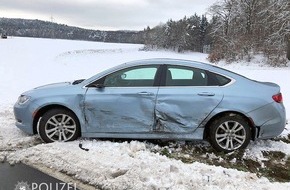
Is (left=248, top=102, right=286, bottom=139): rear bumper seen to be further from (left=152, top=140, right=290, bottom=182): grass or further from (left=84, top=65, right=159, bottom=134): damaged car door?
(left=84, top=65, right=159, bottom=134): damaged car door

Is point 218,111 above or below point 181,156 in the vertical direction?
above

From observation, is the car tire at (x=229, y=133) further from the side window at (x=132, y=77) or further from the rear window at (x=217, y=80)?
the side window at (x=132, y=77)

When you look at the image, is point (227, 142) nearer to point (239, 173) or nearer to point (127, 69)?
point (239, 173)

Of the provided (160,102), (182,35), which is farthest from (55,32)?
(160,102)

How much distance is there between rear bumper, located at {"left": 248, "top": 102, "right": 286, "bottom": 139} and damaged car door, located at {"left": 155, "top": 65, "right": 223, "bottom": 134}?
0.68 meters

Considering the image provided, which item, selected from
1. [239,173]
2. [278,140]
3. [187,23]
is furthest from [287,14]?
[187,23]

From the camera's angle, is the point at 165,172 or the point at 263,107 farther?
the point at 263,107

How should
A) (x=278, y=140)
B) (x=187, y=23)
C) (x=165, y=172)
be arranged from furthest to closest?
1. (x=187, y=23)
2. (x=278, y=140)
3. (x=165, y=172)

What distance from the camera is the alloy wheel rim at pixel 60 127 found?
19.1 ft

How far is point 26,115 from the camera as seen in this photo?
5.90 metres

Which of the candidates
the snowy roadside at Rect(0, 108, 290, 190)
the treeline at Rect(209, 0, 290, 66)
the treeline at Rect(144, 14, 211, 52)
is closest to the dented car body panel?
the snowy roadside at Rect(0, 108, 290, 190)

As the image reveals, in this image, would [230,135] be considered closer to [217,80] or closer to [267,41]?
[217,80]

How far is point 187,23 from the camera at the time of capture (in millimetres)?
88312

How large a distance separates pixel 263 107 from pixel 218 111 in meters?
0.74
